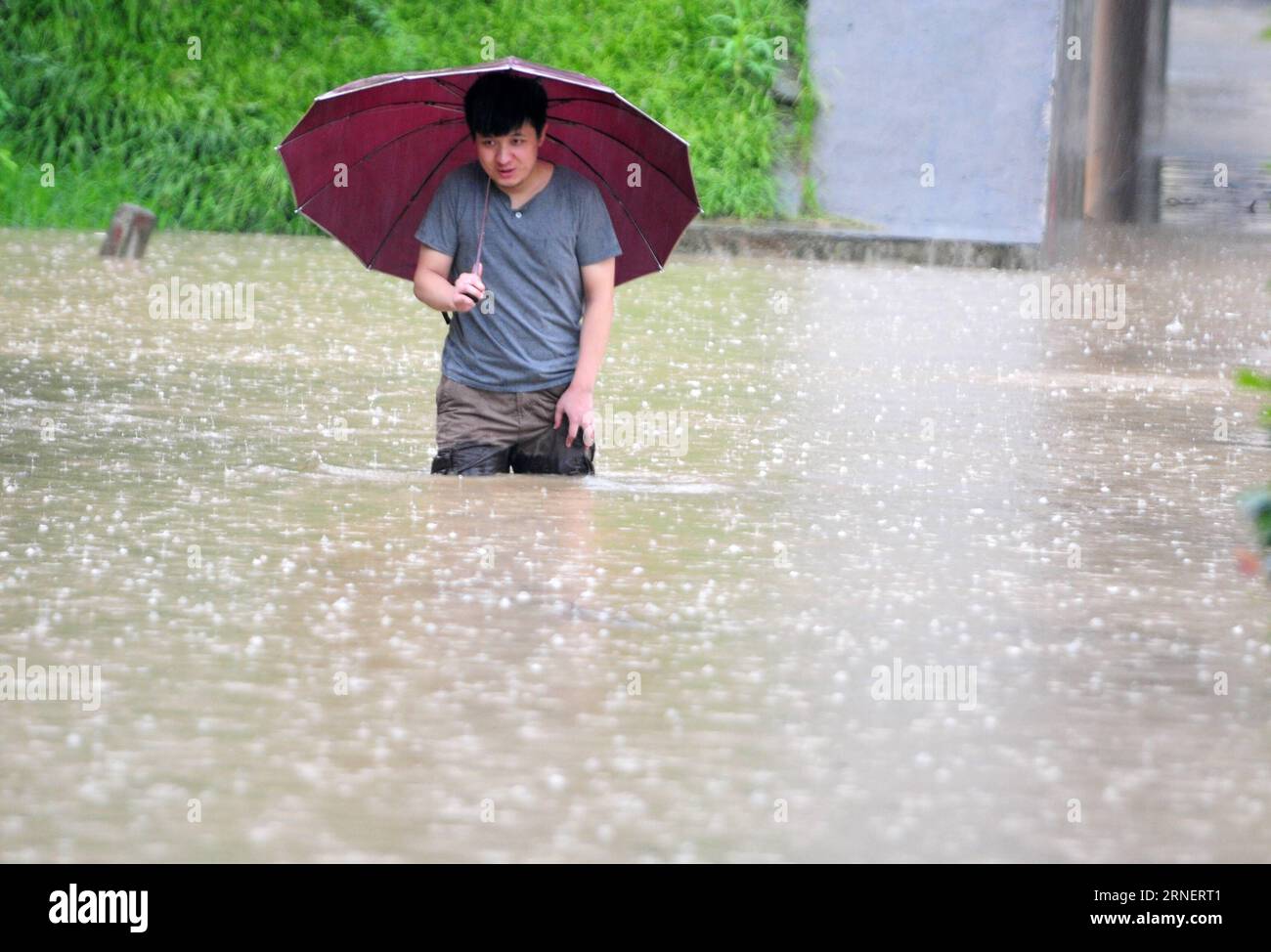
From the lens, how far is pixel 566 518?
18.2 ft

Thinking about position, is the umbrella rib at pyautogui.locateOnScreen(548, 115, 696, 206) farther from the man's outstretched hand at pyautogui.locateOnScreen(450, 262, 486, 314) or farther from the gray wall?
the gray wall

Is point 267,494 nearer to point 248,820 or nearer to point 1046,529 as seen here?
point 1046,529

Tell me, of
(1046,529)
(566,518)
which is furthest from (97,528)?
(1046,529)

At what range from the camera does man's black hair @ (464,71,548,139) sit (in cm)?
562

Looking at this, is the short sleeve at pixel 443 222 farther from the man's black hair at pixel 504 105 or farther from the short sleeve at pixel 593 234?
the short sleeve at pixel 593 234

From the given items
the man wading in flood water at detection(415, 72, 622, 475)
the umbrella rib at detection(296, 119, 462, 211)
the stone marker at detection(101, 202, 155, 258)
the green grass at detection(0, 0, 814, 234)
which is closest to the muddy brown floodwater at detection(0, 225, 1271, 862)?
the man wading in flood water at detection(415, 72, 622, 475)

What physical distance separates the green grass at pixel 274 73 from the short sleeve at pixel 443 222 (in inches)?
446

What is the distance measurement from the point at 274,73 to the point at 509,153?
1261 centimetres

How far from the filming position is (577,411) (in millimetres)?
5887

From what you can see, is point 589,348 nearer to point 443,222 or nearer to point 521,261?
point 521,261

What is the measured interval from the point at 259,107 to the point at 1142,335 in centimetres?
908

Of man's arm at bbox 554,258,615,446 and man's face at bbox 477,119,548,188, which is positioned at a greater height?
man's face at bbox 477,119,548,188

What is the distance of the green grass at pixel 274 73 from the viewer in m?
17.2

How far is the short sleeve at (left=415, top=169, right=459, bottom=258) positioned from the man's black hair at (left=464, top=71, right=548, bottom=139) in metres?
0.22
